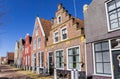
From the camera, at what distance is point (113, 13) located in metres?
10.5

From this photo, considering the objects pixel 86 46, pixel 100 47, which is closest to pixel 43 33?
pixel 86 46

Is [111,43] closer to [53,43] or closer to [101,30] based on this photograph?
[101,30]

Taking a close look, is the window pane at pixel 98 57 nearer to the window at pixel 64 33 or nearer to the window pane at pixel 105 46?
the window pane at pixel 105 46

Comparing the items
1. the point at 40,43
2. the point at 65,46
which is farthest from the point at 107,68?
the point at 40,43

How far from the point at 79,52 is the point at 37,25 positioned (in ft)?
45.6

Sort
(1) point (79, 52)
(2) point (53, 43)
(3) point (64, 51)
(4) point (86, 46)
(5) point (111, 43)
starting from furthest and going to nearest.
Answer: (2) point (53, 43)
(3) point (64, 51)
(1) point (79, 52)
(4) point (86, 46)
(5) point (111, 43)

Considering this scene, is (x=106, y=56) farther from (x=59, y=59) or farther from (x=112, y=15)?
(x=59, y=59)

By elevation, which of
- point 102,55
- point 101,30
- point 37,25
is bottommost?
point 102,55

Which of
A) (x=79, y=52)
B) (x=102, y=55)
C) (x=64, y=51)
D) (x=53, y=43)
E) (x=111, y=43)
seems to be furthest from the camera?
(x=53, y=43)

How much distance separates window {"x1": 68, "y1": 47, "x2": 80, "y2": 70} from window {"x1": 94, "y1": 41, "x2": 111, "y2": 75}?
3063 mm

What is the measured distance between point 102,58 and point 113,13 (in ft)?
10.8

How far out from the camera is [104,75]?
10.9 m

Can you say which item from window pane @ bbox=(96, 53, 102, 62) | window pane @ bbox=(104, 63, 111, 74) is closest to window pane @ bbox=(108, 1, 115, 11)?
window pane @ bbox=(96, 53, 102, 62)

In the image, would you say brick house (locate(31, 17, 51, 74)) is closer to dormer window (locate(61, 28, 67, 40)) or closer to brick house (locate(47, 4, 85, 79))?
brick house (locate(47, 4, 85, 79))
